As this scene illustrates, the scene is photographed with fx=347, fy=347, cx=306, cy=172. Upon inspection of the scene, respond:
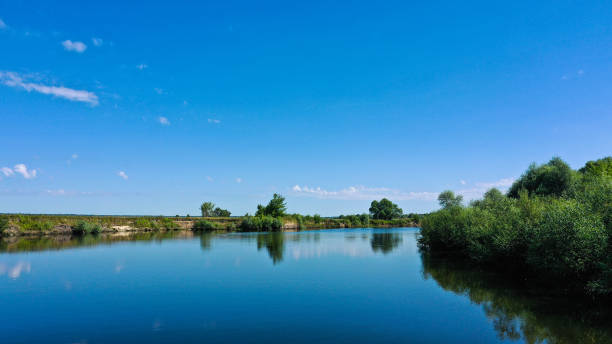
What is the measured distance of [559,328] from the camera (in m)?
12.9

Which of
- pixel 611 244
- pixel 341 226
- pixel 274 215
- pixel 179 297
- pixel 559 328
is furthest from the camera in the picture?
pixel 341 226

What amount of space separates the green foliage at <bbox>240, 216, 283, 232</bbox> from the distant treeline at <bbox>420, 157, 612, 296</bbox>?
2383 inches

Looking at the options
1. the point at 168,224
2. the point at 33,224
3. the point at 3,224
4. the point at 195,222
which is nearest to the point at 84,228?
the point at 33,224

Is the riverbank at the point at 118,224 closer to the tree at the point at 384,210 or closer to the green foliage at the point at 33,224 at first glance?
the green foliage at the point at 33,224

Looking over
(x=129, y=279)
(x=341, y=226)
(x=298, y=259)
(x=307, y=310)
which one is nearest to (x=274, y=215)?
(x=341, y=226)

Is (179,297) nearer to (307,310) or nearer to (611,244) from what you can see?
(307,310)

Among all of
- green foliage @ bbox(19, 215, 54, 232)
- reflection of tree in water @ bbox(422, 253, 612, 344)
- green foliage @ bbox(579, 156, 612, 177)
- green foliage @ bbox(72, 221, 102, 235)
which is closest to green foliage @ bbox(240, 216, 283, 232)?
green foliage @ bbox(72, 221, 102, 235)

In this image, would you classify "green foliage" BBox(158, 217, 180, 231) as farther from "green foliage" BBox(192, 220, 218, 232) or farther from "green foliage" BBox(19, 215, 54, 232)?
"green foliage" BBox(19, 215, 54, 232)

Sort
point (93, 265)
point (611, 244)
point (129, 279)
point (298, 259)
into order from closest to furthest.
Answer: point (611, 244) → point (129, 279) → point (93, 265) → point (298, 259)

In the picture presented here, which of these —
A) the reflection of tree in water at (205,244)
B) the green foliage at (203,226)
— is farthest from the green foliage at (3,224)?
the green foliage at (203,226)

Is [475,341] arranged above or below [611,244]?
below

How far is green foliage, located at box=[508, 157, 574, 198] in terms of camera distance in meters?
46.0

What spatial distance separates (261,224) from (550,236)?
80.4 m

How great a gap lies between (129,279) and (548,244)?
24.4 metres
